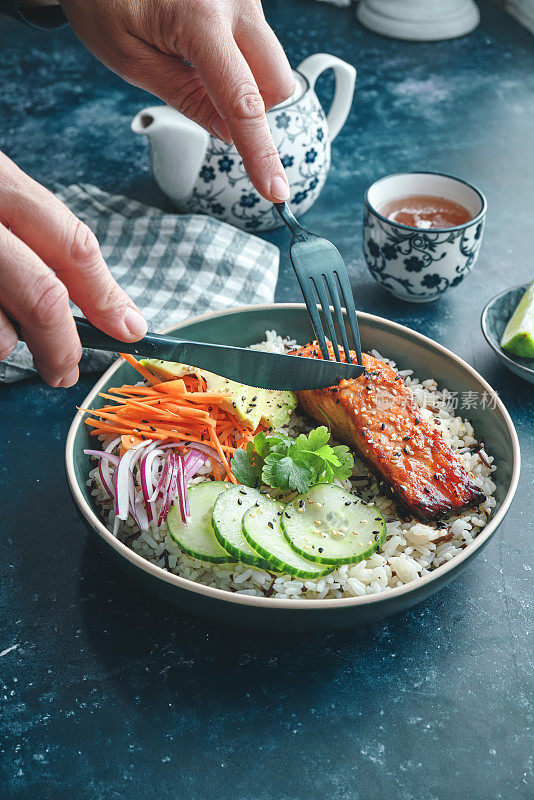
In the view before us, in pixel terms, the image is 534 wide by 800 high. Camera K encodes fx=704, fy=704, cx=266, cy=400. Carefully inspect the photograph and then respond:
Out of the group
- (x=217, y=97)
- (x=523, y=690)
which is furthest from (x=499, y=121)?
(x=523, y=690)

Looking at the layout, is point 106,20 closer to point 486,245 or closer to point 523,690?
point 486,245

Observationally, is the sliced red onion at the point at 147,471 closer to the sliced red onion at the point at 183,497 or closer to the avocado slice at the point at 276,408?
the sliced red onion at the point at 183,497

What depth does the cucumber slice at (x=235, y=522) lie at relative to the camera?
4.27 ft

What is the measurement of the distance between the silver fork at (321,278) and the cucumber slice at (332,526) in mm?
386

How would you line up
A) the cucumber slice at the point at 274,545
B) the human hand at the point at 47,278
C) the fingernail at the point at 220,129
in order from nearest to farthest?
the human hand at the point at 47,278 < the cucumber slice at the point at 274,545 < the fingernail at the point at 220,129

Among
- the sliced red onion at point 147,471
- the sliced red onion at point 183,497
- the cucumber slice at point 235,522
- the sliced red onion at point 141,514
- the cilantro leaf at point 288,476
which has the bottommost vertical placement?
the sliced red onion at point 141,514

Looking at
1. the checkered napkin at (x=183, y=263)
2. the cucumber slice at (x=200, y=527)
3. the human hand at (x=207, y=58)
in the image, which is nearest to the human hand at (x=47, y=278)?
the cucumber slice at (x=200, y=527)

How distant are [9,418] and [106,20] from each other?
107cm

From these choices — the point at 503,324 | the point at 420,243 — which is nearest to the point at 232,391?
the point at 420,243

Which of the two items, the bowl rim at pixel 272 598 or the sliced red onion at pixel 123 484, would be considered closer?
the bowl rim at pixel 272 598

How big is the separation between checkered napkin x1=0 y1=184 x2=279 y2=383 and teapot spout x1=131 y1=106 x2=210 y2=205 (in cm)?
12

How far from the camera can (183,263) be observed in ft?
7.58

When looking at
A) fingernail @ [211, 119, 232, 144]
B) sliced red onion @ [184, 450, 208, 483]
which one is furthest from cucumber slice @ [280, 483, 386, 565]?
fingernail @ [211, 119, 232, 144]

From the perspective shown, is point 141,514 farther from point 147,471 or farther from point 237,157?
point 237,157
